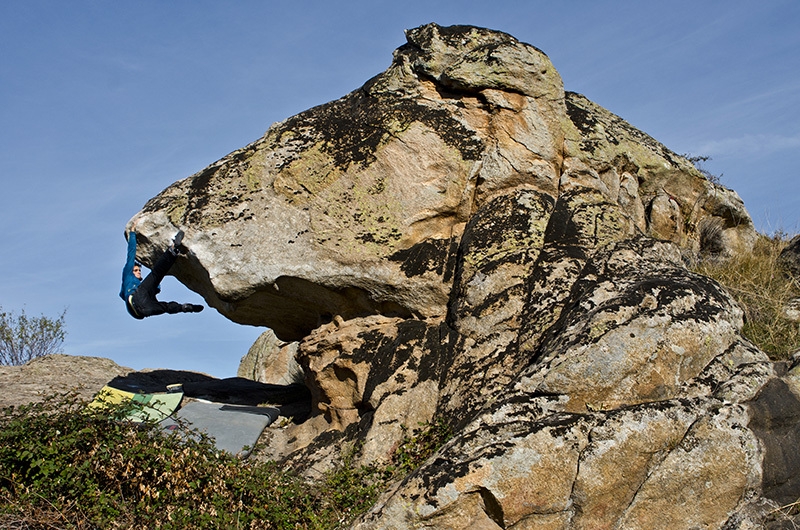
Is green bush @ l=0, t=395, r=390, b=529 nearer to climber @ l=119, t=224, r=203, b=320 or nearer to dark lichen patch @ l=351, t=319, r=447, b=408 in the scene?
dark lichen patch @ l=351, t=319, r=447, b=408

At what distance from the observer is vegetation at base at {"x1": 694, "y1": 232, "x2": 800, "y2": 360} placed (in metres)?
6.84

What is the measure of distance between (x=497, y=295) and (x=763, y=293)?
2.83m

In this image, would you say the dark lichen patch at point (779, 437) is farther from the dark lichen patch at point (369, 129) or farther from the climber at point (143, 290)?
the climber at point (143, 290)

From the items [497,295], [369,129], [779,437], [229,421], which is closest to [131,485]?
[229,421]

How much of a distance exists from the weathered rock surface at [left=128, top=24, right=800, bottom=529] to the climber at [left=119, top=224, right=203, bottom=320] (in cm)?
19

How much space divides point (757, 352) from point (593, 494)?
1.71m

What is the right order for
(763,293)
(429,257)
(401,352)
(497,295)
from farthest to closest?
1. (763,293)
2. (429,257)
3. (401,352)
4. (497,295)

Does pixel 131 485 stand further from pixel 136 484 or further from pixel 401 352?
pixel 401 352

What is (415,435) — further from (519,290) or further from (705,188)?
(705,188)

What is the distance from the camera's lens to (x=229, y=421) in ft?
24.3

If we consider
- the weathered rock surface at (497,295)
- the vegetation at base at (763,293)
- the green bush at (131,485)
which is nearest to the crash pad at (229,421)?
the weathered rock surface at (497,295)

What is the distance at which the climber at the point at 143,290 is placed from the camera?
775 cm

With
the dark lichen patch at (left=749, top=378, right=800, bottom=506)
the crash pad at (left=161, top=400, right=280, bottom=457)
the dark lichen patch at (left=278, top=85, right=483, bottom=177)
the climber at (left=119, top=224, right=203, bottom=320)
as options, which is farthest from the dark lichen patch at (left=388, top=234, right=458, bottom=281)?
the dark lichen patch at (left=749, top=378, right=800, bottom=506)

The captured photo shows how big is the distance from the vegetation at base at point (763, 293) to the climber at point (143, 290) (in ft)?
17.0
